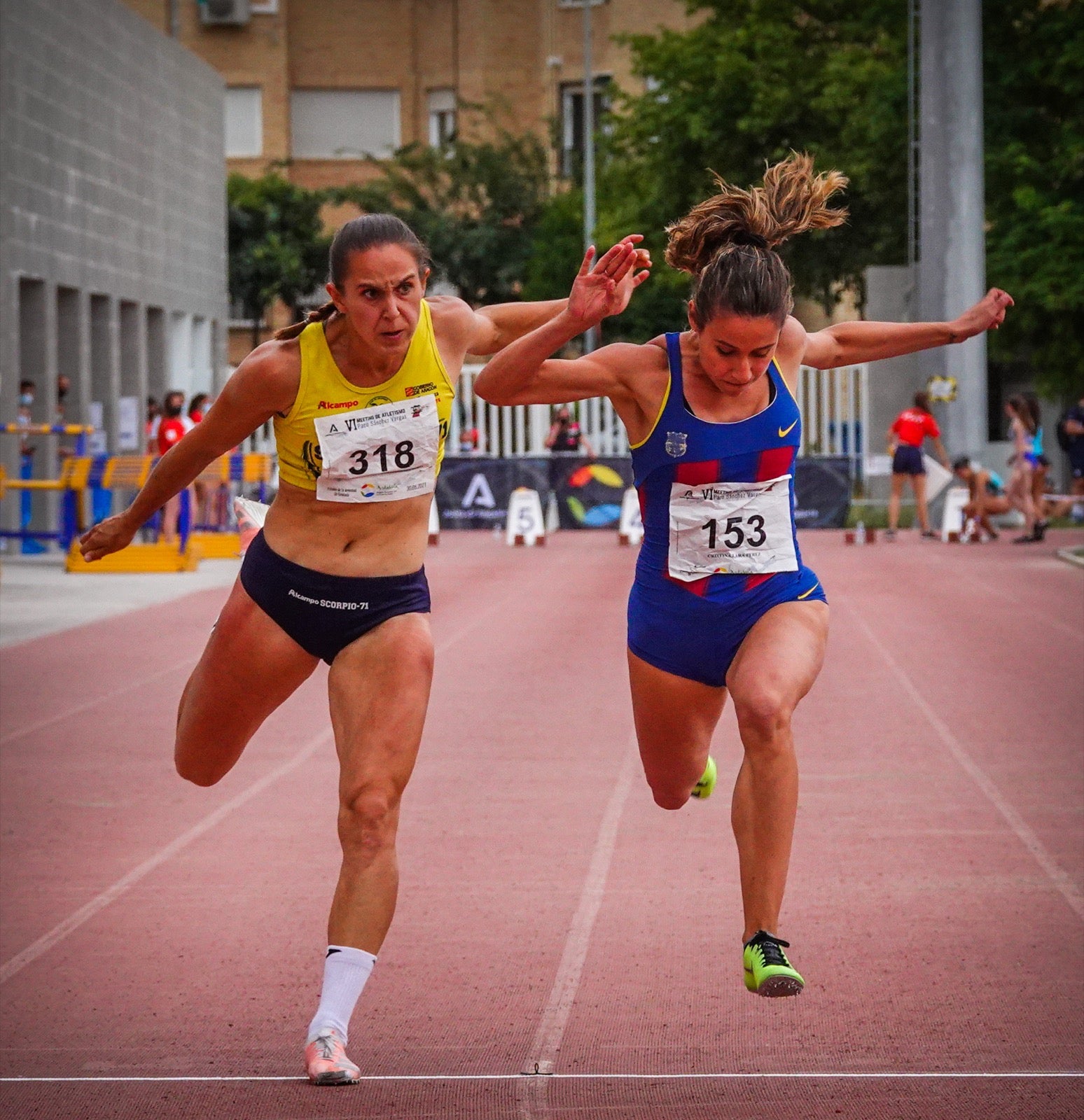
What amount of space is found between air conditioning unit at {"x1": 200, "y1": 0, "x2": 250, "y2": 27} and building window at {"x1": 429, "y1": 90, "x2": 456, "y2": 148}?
5.96m

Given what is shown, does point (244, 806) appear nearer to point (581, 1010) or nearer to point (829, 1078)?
point (581, 1010)

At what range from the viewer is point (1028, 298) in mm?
34188

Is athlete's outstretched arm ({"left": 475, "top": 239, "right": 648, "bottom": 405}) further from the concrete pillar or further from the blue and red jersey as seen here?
the concrete pillar

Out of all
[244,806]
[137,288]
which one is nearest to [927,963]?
[244,806]

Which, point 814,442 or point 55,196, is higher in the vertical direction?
point 55,196

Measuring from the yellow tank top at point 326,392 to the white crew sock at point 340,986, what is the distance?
1.24 meters

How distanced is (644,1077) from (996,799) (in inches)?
167

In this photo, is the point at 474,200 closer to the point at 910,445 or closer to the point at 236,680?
the point at 910,445

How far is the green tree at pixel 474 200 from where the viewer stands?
54.2 m

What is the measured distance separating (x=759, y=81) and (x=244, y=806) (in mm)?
38624

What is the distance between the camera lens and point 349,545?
5289 mm

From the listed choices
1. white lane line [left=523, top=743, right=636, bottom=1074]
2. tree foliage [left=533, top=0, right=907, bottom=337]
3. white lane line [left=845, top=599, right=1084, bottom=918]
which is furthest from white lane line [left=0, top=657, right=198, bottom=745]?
tree foliage [left=533, top=0, right=907, bottom=337]

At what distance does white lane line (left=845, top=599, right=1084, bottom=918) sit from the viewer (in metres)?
7.06

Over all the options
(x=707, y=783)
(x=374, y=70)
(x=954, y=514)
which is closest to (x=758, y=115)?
(x=374, y=70)
